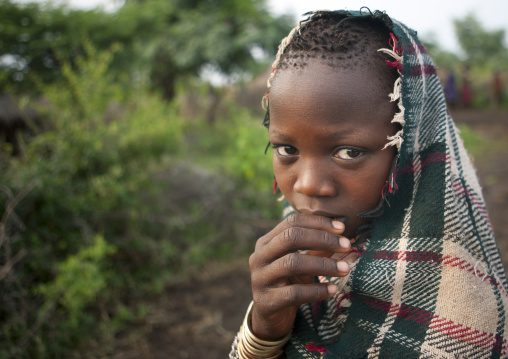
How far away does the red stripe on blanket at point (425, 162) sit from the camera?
1093mm

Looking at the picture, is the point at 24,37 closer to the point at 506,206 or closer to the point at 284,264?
the point at 284,264

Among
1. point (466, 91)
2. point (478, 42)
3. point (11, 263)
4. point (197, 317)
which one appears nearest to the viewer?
point (11, 263)

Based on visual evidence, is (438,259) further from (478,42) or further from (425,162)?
(478,42)

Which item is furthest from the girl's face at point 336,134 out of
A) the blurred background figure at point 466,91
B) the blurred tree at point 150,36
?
the blurred background figure at point 466,91

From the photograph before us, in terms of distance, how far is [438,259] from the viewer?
1055 mm

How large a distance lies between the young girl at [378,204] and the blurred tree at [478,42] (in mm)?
23215

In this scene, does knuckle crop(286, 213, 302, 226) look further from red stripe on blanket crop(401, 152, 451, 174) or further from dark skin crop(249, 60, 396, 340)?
red stripe on blanket crop(401, 152, 451, 174)

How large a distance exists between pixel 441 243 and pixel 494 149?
1139 cm

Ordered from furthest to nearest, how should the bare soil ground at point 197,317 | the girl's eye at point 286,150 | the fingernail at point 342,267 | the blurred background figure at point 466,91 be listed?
the blurred background figure at point 466,91 < the bare soil ground at point 197,317 < the girl's eye at point 286,150 < the fingernail at point 342,267

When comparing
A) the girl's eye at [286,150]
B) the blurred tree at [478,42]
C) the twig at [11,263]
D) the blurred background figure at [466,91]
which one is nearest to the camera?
the girl's eye at [286,150]

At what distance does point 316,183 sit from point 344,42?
0.40 meters

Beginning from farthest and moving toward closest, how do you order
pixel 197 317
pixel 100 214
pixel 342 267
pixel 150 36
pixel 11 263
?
pixel 150 36 < pixel 197 317 < pixel 100 214 < pixel 11 263 < pixel 342 267

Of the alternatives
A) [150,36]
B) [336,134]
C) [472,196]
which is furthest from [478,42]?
[336,134]

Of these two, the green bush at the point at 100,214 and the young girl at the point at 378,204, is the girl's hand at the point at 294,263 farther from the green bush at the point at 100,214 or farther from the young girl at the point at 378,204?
the green bush at the point at 100,214
